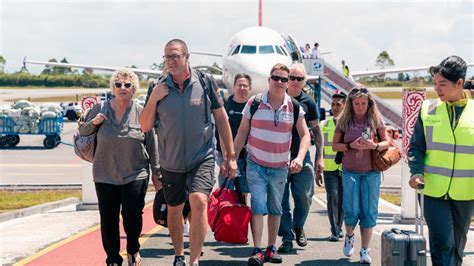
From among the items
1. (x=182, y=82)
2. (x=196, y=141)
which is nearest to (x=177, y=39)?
(x=182, y=82)

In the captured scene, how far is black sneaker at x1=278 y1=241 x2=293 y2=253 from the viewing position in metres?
9.85

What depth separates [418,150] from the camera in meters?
6.90

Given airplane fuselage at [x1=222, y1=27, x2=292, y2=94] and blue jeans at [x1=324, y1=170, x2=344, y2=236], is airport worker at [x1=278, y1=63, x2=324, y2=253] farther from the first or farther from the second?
airplane fuselage at [x1=222, y1=27, x2=292, y2=94]

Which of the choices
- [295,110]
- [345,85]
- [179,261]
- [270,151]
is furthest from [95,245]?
[345,85]

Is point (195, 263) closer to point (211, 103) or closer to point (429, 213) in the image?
point (211, 103)

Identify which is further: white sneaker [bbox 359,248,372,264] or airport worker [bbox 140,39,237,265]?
white sneaker [bbox 359,248,372,264]

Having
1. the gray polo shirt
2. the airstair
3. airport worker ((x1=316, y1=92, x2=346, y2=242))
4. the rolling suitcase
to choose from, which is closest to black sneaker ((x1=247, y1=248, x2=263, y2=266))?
the gray polo shirt

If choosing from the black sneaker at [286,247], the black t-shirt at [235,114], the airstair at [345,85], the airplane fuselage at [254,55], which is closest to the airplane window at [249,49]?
the airplane fuselage at [254,55]

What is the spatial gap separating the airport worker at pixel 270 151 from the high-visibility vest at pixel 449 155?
231cm

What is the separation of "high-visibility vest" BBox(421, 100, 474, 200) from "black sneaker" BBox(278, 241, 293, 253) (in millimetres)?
3221

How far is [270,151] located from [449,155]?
99.4 inches

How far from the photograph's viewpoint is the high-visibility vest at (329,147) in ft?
36.2

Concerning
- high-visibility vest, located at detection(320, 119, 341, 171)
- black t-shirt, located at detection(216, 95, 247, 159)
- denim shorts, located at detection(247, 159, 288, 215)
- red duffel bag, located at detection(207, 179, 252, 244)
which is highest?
black t-shirt, located at detection(216, 95, 247, 159)

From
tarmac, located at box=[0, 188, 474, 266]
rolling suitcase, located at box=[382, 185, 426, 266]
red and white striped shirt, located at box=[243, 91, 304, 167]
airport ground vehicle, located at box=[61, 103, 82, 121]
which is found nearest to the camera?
rolling suitcase, located at box=[382, 185, 426, 266]
